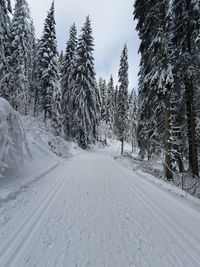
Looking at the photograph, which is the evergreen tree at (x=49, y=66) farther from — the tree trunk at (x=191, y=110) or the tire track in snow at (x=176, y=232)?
the tire track in snow at (x=176, y=232)

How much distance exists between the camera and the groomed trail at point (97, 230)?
132 inches

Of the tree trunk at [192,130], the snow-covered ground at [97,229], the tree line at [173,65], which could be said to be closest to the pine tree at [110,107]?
the tree line at [173,65]

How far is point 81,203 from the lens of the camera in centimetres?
608

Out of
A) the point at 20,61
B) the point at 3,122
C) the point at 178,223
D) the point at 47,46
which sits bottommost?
the point at 178,223

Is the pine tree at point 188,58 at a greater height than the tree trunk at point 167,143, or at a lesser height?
greater

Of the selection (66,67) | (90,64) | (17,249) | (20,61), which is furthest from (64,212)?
(66,67)

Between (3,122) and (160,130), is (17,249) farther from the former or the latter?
(160,130)

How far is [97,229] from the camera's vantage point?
4.42m

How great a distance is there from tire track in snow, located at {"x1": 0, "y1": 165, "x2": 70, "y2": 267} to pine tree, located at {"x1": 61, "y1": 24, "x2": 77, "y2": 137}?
1069 inches

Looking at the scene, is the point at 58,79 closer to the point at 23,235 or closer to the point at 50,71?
the point at 50,71

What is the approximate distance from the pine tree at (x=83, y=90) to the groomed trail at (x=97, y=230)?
78.2 ft

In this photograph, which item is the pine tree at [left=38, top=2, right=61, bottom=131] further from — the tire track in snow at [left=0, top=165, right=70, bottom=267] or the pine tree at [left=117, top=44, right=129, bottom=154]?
the tire track in snow at [left=0, top=165, right=70, bottom=267]

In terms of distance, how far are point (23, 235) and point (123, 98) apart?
116 ft

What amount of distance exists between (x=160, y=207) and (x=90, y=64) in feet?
93.7
